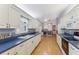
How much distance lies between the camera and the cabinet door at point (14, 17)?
6.33 feet

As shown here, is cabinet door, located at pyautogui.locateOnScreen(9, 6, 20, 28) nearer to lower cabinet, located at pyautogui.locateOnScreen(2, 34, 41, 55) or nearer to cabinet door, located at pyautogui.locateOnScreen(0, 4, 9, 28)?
cabinet door, located at pyautogui.locateOnScreen(0, 4, 9, 28)

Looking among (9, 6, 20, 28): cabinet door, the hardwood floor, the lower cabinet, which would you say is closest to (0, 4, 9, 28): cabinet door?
(9, 6, 20, 28): cabinet door

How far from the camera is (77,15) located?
2371mm

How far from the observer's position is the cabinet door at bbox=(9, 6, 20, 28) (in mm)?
1928

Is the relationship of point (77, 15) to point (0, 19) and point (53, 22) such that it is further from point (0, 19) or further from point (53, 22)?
point (0, 19)

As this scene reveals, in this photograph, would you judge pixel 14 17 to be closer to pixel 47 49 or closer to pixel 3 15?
pixel 3 15

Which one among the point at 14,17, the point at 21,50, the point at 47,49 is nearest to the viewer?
the point at 21,50

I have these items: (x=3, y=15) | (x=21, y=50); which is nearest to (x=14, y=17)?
(x=3, y=15)

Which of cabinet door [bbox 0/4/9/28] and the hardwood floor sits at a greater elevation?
cabinet door [bbox 0/4/9/28]

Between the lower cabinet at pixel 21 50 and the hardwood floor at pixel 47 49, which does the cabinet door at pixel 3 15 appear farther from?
the hardwood floor at pixel 47 49

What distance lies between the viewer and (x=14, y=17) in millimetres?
2064
